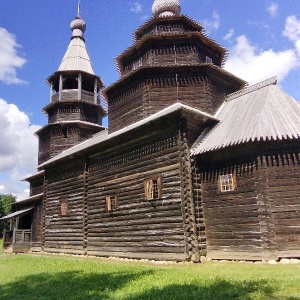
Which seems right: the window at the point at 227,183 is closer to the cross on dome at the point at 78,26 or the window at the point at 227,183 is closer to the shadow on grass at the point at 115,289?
the shadow on grass at the point at 115,289

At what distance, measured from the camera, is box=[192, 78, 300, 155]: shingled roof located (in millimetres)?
12800

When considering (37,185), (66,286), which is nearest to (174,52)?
(66,286)

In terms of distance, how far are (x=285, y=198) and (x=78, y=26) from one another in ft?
98.4

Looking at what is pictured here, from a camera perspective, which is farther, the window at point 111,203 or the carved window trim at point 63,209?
the carved window trim at point 63,209

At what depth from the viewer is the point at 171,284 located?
27.7 ft

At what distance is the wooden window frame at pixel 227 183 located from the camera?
13.2m

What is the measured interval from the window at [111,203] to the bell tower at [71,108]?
12603 millimetres

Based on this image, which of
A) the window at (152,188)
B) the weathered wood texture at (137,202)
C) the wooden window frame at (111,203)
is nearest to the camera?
the weathered wood texture at (137,202)

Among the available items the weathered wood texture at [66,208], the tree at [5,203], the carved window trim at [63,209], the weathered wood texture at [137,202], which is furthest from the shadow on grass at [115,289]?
the tree at [5,203]

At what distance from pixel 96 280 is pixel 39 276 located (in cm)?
293

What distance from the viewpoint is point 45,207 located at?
23.2 m

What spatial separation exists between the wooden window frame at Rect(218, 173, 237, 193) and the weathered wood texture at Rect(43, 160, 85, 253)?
9.01 meters

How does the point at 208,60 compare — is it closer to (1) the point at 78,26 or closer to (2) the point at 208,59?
(2) the point at 208,59

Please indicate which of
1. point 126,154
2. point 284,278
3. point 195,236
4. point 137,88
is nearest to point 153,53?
point 137,88
